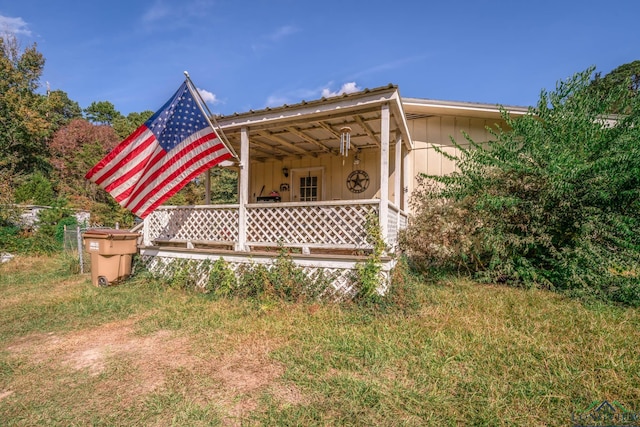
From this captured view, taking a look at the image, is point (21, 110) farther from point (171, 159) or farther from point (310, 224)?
point (310, 224)

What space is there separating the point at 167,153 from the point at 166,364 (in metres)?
3.34

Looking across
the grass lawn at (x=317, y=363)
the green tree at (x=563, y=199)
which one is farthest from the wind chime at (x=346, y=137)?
the grass lawn at (x=317, y=363)

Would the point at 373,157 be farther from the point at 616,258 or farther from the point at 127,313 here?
the point at 127,313

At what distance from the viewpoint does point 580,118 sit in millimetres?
5098

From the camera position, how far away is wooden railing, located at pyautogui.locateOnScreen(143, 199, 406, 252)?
195 inches

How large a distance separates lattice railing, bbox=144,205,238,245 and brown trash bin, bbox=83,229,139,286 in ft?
2.46

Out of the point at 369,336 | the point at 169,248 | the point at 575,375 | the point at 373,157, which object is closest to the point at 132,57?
the point at 169,248

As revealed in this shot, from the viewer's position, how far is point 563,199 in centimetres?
503

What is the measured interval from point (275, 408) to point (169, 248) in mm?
5031

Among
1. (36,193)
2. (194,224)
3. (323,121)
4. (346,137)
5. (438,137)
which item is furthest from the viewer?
(36,193)

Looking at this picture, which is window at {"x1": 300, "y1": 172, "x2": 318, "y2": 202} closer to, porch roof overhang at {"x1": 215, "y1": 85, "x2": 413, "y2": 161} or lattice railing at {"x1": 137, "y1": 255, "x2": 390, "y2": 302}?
porch roof overhang at {"x1": 215, "y1": 85, "x2": 413, "y2": 161}

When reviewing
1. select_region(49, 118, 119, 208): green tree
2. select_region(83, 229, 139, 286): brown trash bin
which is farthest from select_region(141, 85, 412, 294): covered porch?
select_region(49, 118, 119, 208): green tree

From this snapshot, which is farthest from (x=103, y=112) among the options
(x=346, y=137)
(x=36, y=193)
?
(x=346, y=137)

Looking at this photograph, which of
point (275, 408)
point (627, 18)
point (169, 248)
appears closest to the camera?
point (275, 408)
